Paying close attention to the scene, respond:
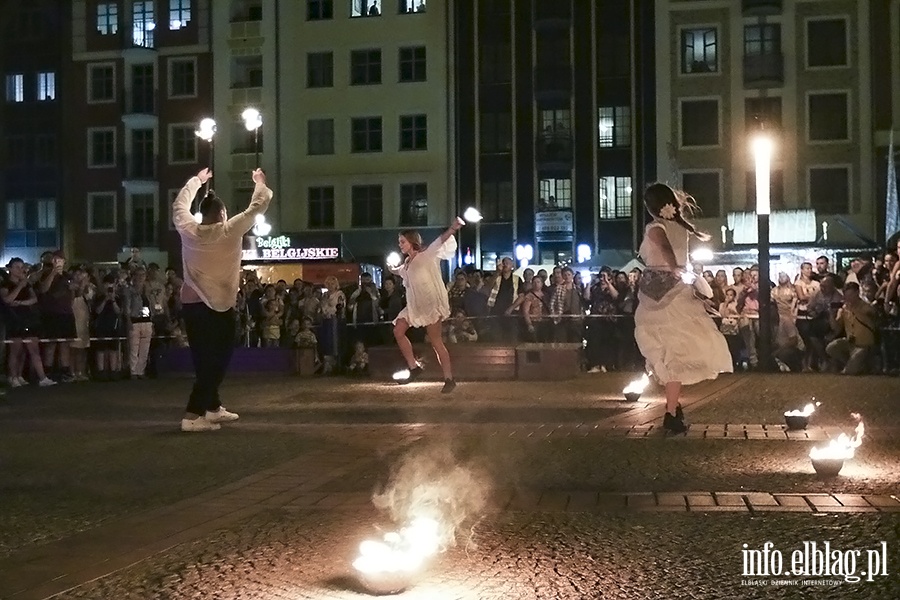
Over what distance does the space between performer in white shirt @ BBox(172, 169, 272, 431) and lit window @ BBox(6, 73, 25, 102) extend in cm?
5592

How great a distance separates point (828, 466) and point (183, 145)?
55463 millimetres

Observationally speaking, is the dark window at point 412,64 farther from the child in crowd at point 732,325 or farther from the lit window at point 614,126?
the child in crowd at point 732,325

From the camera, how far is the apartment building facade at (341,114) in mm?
56219

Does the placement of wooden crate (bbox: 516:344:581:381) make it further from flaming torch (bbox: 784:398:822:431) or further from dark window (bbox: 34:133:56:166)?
dark window (bbox: 34:133:56:166)

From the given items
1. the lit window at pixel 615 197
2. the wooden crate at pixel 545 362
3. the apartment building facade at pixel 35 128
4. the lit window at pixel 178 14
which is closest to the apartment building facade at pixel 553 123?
the lit window at pixel 615 197

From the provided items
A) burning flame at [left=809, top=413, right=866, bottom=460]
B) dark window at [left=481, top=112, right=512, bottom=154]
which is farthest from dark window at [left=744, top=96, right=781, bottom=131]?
burning flame at [left=809, top=413, right=866, bottom=460]

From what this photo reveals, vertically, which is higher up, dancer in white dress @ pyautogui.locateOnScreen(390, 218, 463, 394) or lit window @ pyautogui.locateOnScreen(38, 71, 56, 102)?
lit window @ pyautogui.locateOnScreen(38, 71, 56, 102)

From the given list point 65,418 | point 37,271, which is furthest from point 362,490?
point 37,271

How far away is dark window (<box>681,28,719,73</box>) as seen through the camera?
52.5 meters

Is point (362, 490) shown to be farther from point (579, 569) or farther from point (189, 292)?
point (189, 292)

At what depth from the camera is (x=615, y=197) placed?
177 feet

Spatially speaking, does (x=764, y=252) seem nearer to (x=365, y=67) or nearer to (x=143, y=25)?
(x=365, y=67)

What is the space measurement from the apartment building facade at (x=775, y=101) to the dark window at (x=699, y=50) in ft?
0.15

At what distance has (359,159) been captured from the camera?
5756 cm
